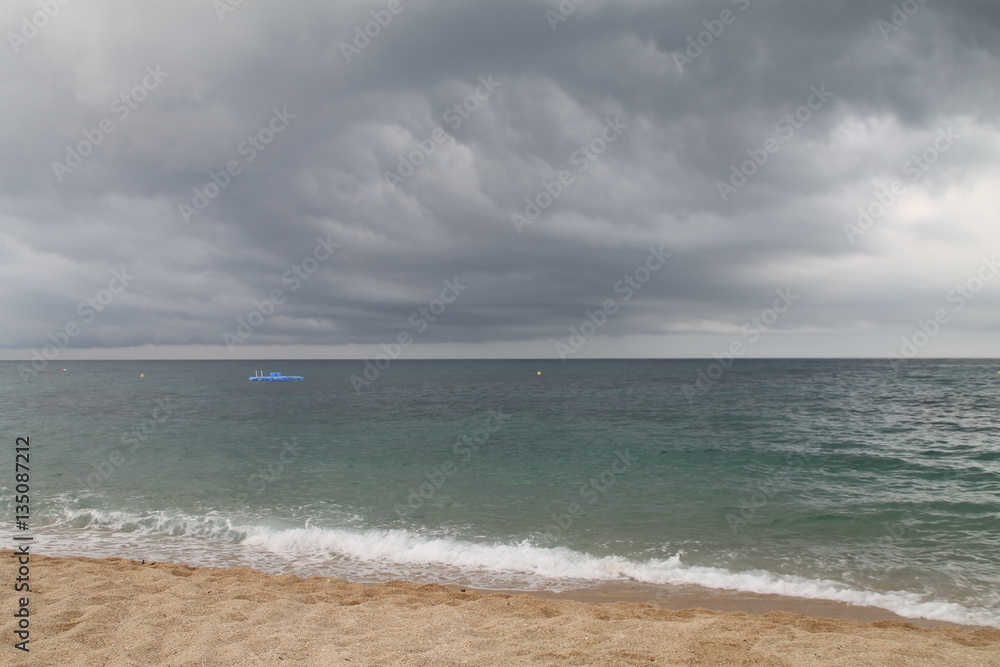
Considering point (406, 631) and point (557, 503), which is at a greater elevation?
point (406, 631)

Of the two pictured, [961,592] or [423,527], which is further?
[423,527]

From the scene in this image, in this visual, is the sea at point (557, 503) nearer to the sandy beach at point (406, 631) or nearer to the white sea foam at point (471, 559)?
the white sea foam at point (471, 559)

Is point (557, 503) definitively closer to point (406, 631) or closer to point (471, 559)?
point (471, 559)

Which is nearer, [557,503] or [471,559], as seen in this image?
[471,559]

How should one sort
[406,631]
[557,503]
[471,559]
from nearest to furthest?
1. [406,631]
2. [471,559]
3. [557,503]

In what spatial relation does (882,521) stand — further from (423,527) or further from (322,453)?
(322,453)

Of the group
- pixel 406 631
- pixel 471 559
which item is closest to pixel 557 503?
pixel 471 559

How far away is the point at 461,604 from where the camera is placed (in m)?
9.14

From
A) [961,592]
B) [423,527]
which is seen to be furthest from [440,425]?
[961,592]

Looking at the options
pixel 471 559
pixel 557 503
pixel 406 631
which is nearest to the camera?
pixel 406 631

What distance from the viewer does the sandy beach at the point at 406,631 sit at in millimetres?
6586

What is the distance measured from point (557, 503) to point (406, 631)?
35.1ft

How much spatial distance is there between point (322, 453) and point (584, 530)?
17.3m

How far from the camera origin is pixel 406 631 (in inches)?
295
